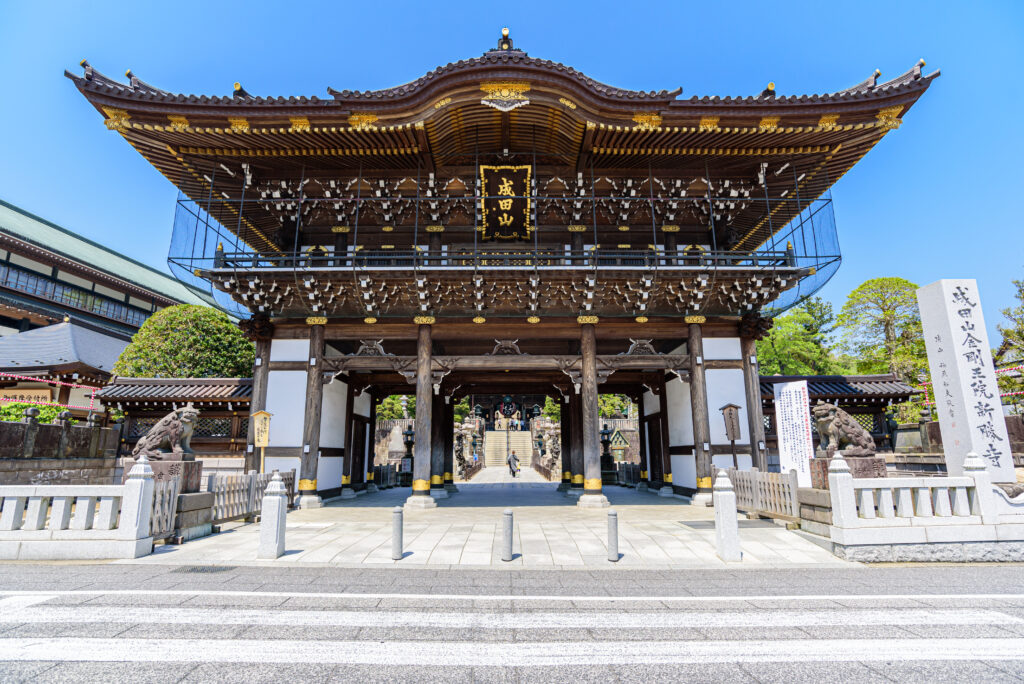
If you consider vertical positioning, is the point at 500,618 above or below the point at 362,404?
below

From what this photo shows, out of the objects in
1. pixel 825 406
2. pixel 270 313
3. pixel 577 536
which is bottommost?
pixel 577 536

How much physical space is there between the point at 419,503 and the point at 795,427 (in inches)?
367

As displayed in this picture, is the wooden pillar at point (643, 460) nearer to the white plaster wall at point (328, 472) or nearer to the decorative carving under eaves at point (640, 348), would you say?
the decorative carving under eaves at point (640, 348)

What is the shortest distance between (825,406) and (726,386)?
183 inches

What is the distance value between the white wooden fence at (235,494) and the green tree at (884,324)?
1343 inches

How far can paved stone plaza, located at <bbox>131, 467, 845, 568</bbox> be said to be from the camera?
285 inches

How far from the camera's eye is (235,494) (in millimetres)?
10641

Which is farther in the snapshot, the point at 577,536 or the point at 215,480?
the point at 215,480

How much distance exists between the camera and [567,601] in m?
5.21

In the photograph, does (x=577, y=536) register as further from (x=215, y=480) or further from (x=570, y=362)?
(x=215, y=480)

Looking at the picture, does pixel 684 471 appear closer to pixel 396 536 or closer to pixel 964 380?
pixel 964 380

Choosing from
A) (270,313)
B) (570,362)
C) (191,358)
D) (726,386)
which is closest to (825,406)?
(726,386)

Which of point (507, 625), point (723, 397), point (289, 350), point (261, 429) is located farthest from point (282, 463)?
point (723, 397)

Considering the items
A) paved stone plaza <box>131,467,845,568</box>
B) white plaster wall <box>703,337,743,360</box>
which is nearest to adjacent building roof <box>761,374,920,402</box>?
white plaster wall <box>703,337,743,360</box>
